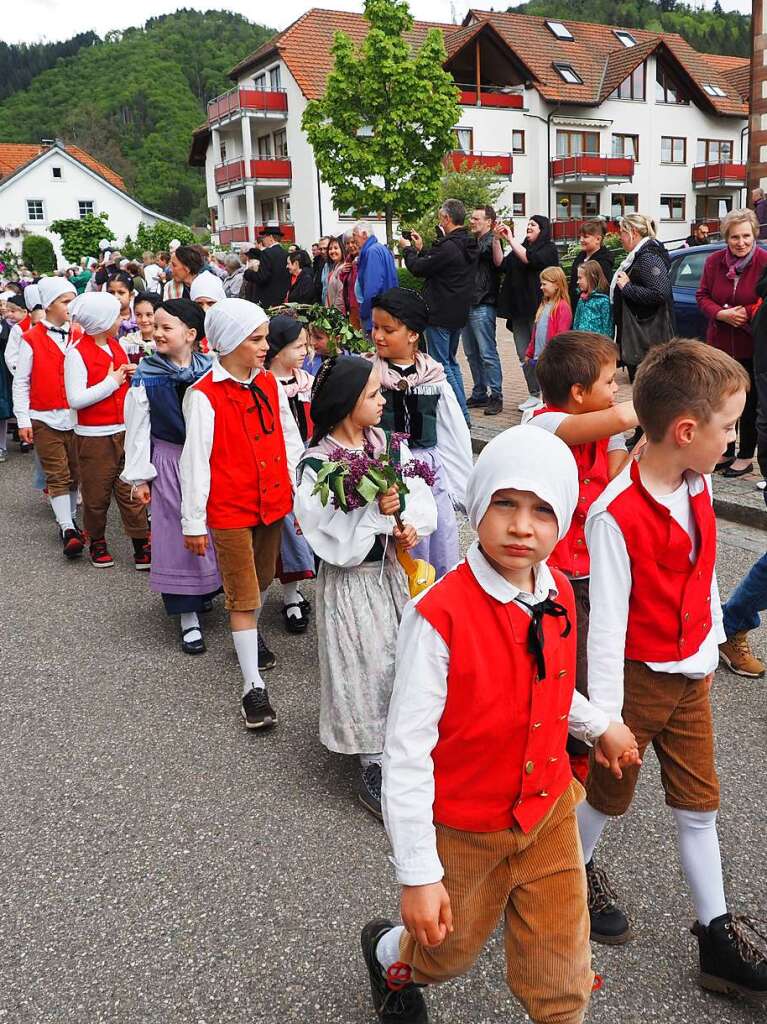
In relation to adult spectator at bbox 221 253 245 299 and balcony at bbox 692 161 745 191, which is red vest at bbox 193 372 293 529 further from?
balcony at bbox 692 161 745 191

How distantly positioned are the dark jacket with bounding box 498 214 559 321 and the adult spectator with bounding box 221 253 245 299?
12.5 ft

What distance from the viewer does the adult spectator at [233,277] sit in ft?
42.8

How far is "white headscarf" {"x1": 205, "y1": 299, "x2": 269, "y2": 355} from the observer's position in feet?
14.5

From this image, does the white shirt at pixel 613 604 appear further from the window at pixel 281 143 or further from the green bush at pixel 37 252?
the green bush at pixel 37 252

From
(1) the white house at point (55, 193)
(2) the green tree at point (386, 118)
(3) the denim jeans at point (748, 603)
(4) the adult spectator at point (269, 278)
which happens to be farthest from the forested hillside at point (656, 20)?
(3) the denim jeans at point (748, 603)

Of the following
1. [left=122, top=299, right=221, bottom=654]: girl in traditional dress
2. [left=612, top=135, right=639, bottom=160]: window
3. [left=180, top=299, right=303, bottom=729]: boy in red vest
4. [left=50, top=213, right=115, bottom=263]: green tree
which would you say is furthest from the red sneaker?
[left=612, top=135, right=639, bottom=160]: window

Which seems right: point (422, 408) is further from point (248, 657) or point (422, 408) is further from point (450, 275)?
point (450, 275)

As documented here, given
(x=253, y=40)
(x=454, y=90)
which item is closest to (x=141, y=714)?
(x=454, y=90)

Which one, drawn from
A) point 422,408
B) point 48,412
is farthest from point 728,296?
point 48,412

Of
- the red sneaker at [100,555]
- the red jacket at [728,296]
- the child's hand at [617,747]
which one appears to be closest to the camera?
the child's hand at [617,747]

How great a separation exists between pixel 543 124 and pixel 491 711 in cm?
5047

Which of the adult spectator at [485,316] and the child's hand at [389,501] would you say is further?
the adult spectator at [485,316]

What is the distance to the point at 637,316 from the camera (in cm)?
839

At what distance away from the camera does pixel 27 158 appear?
7475 centimetres
